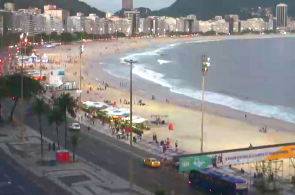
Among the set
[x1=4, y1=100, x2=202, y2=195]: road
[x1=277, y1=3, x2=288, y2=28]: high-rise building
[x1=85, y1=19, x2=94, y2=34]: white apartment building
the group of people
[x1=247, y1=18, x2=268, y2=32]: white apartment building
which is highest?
[x1=277, y1=3, x2=288, y2=28]: high-rise building

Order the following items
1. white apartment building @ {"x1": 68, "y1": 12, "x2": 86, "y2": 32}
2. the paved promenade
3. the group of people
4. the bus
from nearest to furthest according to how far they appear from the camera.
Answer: the bus
the paved promenade
the group of people
white apartment building @ {"x1": 68, "y1": 12, "x2": 86, "y2": 32}

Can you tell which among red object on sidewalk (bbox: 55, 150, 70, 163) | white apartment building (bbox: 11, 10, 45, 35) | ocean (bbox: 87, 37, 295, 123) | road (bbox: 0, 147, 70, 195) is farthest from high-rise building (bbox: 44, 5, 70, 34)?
road (bbox: 0, 147, 70, 195)

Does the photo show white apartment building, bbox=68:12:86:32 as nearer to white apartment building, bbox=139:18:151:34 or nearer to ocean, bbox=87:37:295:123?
white apartment building, bbox=139:18:151:34

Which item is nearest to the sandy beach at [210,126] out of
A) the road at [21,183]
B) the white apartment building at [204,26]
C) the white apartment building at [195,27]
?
the road at [21,183]

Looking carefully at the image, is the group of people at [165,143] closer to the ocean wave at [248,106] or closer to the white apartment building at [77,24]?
the ocean wave at [248,106]

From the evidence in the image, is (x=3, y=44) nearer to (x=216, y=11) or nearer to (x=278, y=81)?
(x=278, y=81)

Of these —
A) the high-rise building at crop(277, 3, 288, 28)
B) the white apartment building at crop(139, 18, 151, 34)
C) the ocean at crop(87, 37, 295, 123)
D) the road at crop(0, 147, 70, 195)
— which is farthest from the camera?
the high-rise building at crop(277, 3, 288, 28)

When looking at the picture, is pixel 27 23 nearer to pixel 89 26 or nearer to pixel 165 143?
pixel 89 26

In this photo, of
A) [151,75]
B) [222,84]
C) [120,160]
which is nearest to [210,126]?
[120,160]
